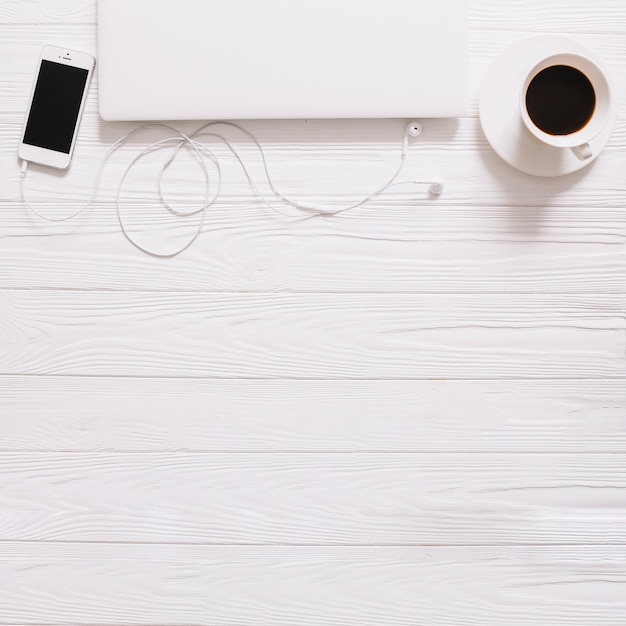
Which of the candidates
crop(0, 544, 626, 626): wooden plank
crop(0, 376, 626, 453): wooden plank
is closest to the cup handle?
crop(0, 376, 626, 453): wooden plank

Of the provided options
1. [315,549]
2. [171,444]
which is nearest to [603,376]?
[315,549]

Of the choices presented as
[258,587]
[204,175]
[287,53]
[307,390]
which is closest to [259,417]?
[307,390]

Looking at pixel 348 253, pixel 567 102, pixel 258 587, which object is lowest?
pixel 258 587

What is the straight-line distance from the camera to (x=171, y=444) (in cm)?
81

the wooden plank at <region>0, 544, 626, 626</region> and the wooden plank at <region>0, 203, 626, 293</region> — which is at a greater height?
the wooden plank at <region>0, 203, 626, 293</region>

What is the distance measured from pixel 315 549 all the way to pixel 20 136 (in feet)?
2.14

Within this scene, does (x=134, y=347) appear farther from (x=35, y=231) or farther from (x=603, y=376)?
(x=603, y=376)

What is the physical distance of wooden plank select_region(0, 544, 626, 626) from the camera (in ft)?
→ 2.66

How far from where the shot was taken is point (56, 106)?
0.80 meters

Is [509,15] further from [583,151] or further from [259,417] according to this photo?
[259,417]

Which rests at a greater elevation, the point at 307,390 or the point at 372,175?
the point at 372,175

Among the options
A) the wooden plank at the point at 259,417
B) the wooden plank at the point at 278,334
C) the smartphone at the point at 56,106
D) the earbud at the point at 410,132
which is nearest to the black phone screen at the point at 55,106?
the smartphone at the point at 56,106

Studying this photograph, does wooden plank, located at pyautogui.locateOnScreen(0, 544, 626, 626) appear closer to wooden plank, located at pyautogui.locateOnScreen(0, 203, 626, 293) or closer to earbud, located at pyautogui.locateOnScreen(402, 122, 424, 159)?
wooden plank, located at pyautogui.locateOnScreen(0, 203, 626, 293)

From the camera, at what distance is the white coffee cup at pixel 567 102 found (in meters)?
0.74
